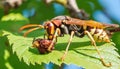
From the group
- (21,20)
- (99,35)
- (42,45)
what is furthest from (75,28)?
(21,20)

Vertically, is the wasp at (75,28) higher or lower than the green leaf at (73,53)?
higher

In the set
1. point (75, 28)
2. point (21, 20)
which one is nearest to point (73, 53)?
point (75, 28)

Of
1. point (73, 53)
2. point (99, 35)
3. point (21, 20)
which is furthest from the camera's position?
point (21, 20)

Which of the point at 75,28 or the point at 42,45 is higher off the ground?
the point at 75,28

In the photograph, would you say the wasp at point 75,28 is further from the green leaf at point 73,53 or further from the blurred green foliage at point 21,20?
the blurred green foliage at point 21,20

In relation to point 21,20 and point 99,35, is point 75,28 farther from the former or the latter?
point 21,20

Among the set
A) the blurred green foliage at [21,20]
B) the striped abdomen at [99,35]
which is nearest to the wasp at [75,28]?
the striped abdomen at [99,35]

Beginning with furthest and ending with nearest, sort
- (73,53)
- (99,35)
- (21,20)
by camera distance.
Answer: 1. (21,20)
2. (99,35)
3. (73,53)

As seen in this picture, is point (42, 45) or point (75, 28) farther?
point (75, 28)
